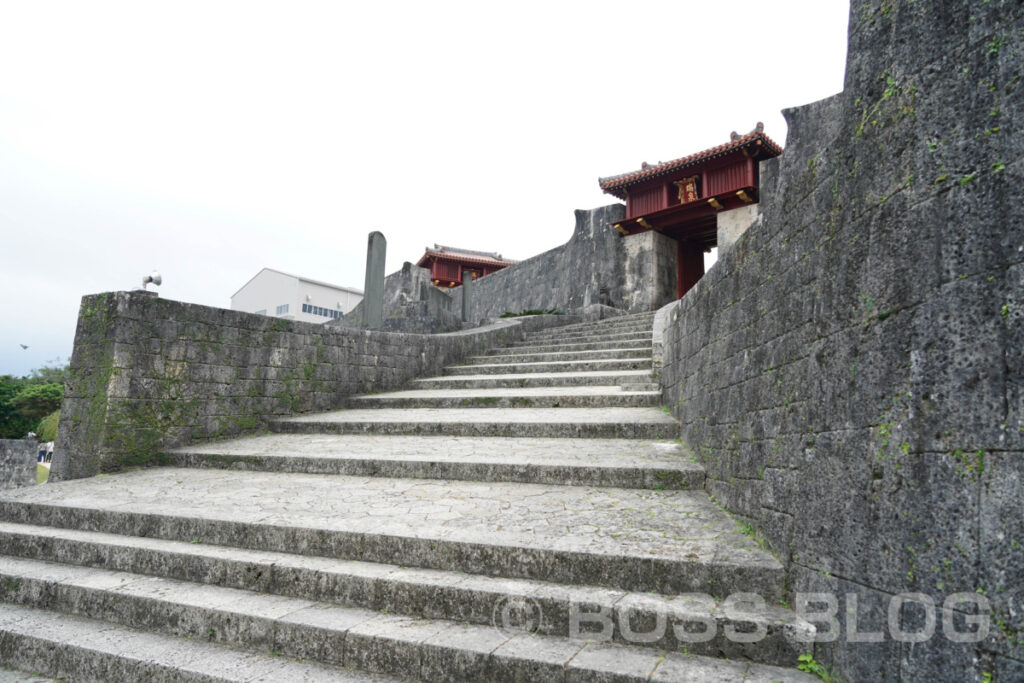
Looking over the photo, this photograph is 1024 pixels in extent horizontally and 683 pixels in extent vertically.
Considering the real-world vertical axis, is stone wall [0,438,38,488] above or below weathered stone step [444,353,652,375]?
below

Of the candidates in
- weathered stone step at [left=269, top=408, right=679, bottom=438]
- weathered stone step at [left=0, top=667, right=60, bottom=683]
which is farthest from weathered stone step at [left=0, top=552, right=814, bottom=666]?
weathered stone step at [left=269, top=408, right=679, bottom=438]

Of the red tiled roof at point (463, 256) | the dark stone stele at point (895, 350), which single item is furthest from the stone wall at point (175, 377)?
the red tiled roof at point (463, 256)

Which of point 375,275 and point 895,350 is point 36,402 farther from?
point 895,350

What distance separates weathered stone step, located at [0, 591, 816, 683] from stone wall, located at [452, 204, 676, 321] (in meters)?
15.5

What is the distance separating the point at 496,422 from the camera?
18.2 ft

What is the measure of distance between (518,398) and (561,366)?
1.71 m

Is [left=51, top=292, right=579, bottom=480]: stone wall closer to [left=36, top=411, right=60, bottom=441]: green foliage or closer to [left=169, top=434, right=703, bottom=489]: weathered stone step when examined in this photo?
[left=169, top=434, right=703, bottom=489]: weathered stone step

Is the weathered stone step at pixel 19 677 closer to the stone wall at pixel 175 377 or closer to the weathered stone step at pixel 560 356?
the stone wall at pixel 175 377

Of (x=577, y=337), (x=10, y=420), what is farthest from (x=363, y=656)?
(x=10, y=420)

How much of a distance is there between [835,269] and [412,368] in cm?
725

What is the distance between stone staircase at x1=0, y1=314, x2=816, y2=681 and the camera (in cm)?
228

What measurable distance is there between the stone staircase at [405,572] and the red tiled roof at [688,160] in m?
12.9

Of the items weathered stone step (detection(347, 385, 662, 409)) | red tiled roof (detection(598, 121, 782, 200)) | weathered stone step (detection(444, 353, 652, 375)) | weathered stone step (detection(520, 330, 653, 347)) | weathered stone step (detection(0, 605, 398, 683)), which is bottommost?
weathered stone step (detection(0, 605, 398, 683))

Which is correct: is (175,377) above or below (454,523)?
above
